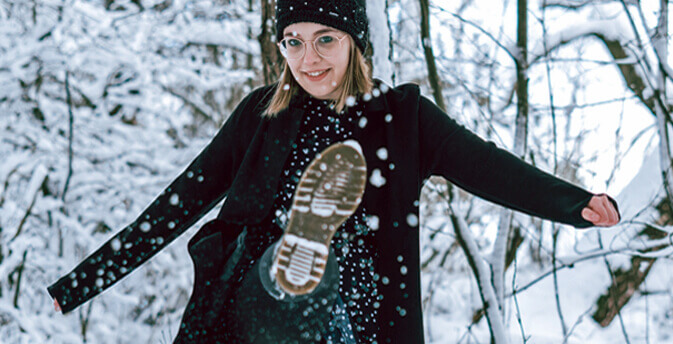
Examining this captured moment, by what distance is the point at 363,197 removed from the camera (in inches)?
56.1

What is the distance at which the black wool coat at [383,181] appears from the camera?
1.40 metres

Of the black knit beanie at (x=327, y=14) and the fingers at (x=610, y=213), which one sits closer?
the fingers at (x=610, y=213)

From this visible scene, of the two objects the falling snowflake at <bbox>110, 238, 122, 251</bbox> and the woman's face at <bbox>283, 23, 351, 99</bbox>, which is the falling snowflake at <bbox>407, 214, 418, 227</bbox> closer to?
the woman's face at <bbox>283, 23, 351, 99</bbox>

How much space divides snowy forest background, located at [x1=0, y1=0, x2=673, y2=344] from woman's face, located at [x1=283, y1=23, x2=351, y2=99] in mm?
1145

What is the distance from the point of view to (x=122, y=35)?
3.99 metres

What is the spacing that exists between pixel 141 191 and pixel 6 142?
96cm

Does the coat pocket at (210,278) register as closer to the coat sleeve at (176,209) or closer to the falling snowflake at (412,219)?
the coat sleeve at (176,209)

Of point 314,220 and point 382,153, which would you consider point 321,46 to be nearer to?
point 382,153

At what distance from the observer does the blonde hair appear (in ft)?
4.94

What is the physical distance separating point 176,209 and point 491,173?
2.89 feet

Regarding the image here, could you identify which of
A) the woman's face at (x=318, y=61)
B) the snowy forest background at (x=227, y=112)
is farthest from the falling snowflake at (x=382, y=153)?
the snowy forest background at (x=227, y=112)

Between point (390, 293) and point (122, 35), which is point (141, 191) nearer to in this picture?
point (122, 35)

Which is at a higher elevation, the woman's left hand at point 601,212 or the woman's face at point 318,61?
the woman's face at point 318,61

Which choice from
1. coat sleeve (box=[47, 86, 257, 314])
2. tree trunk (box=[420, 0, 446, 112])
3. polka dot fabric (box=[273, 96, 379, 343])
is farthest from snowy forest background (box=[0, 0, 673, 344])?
polka dot fabric (box=[273, 96, 379, 343])
